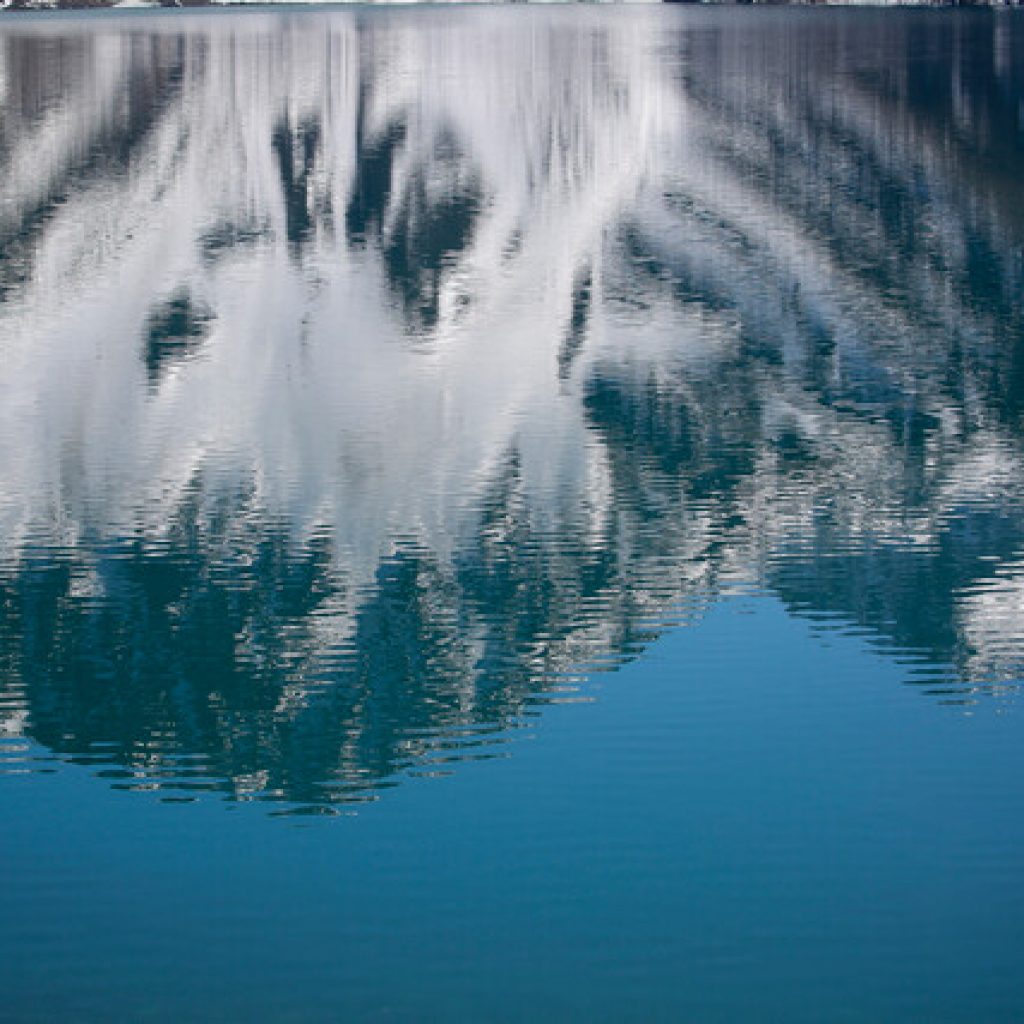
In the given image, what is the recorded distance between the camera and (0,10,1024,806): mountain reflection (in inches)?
504

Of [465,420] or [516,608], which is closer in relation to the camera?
[516,608]

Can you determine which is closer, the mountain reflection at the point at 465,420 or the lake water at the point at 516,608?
the lake water at the point at 516,608

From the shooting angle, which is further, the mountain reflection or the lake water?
the mountain reflection

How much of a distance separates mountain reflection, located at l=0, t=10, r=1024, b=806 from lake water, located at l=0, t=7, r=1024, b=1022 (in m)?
0.07

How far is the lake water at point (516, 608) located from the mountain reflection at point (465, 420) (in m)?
0.07

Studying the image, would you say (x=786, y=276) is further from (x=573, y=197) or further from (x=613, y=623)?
(x=613, y=623)

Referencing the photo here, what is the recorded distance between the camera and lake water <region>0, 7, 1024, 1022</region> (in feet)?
30.0

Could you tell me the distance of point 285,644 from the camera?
43.5 ft

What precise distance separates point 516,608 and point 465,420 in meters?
5.43

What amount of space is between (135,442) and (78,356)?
14.3ft

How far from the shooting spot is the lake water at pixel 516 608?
30.0 feet

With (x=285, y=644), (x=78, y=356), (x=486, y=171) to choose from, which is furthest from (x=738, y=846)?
(x=486, y=171)

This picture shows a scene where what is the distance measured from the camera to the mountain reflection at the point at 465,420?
12.8 m

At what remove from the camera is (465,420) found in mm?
19141
